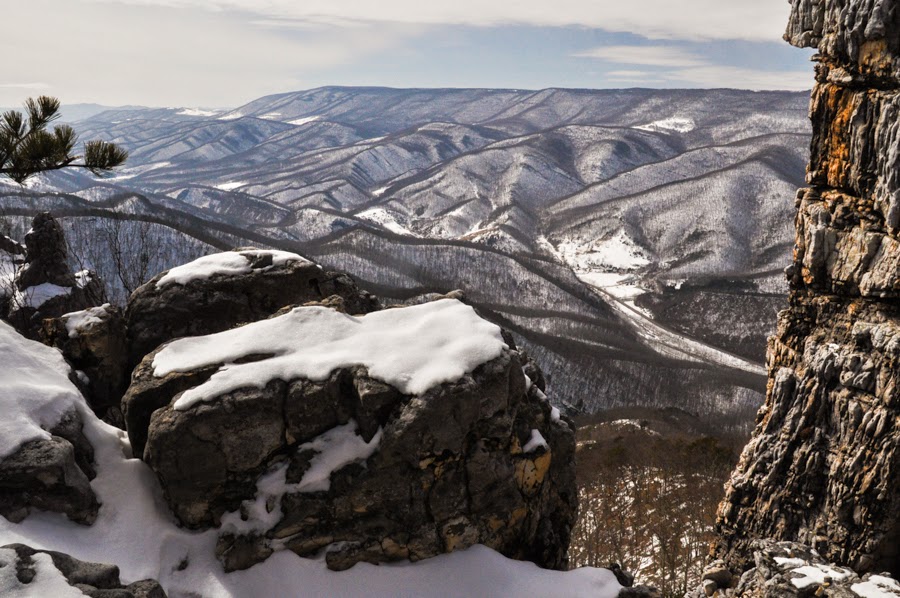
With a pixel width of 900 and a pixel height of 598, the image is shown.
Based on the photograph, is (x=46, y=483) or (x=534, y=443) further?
(x=534, y=443)

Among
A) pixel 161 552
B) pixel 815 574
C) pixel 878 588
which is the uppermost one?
pixel 161 552

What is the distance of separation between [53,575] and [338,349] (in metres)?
7.91

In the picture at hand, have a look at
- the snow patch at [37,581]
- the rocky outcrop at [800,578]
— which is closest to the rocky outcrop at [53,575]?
the snow patch at [37,581]

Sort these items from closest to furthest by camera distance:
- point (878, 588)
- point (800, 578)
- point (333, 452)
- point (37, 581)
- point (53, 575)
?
1. point (37, 581)
2. point (53, 575)
3. point (333, 452)
4. point (878, 588)
5. point (800, 578)

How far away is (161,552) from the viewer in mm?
14211

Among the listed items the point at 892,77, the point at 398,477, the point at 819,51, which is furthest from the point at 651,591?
the point at 819,51

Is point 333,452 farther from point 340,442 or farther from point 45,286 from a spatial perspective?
point 45,286

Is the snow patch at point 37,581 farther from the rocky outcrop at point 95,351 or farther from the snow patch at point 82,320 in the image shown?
the snow patch at point 82,320

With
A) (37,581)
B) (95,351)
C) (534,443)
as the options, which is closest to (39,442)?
(37,581)

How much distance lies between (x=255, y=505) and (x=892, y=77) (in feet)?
74.5

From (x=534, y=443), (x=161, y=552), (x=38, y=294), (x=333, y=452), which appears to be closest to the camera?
(x=161, y=552)

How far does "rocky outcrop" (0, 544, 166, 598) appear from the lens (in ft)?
35.4

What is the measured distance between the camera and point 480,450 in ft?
52.5

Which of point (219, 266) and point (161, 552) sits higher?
point (219, 266)
